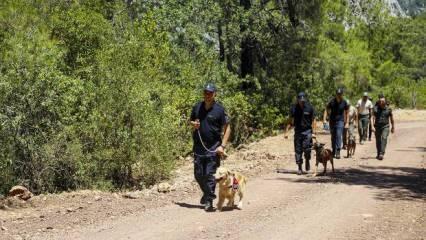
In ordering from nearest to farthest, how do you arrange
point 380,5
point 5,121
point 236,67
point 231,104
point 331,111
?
point 5,121 < point 331,111 < point 231,104 < point 236,67 < point 380,5

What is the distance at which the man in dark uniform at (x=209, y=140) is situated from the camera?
979 centimetres

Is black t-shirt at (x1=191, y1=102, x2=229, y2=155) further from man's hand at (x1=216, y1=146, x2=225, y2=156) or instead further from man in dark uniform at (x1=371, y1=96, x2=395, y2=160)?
man in dark uniform at (x1=371, y1=96, x2=395, y2=160)

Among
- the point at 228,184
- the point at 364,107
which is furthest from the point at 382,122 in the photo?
the point at 228,184

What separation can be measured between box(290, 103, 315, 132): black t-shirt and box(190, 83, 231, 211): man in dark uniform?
448cm

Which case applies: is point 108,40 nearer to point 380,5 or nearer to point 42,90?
point 42,90

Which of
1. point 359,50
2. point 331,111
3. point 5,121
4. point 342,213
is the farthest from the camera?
point 359,50

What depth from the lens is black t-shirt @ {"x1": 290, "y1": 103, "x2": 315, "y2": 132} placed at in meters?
13.9

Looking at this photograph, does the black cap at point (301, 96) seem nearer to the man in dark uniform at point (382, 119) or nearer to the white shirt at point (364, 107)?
the man in dark uniform at point (382, 119)

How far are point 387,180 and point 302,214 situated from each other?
4907 millimetres

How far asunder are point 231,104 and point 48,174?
9.76 m

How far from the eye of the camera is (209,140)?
980cm

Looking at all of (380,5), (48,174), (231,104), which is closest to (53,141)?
(48,174)

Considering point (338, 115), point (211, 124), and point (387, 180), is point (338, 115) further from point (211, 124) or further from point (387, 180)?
point (211, 124)

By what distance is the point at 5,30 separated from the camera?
20516 mm
